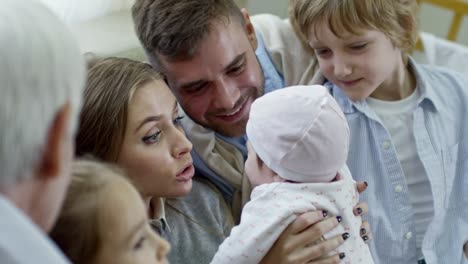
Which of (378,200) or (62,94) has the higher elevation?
(62,94)

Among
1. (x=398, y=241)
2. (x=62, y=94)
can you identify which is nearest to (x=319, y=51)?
(x=398, y=241)

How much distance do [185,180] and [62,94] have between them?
30.5 inches

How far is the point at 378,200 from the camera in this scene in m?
1.65

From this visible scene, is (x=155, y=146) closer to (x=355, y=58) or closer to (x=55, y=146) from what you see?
(x=355, y=58)

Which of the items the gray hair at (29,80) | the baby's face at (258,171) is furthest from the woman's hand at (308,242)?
the gray hair at (29,80)

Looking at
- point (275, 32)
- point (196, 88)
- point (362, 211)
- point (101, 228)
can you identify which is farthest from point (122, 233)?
point (275, 32)

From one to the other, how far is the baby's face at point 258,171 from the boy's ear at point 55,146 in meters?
0.71

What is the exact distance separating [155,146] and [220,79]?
29cm

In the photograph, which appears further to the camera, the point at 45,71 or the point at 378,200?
the point at 378,200

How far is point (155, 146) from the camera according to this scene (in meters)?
1.30

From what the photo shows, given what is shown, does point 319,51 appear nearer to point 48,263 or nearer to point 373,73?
point 373,73

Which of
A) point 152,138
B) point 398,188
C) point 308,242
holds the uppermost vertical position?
point 152,138

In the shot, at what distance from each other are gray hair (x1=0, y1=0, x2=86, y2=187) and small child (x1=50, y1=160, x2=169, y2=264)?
0.81 ft

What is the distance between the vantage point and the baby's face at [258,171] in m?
1.29
